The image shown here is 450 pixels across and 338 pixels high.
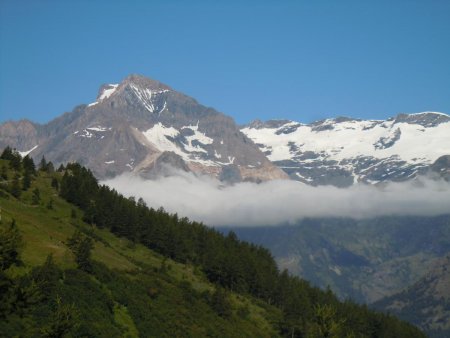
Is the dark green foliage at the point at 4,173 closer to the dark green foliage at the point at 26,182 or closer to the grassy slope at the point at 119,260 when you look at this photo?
the dark green foliage at the point at 26,182

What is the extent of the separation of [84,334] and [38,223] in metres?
55.1

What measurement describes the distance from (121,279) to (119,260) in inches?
855

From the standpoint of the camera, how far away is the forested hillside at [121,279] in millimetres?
90562

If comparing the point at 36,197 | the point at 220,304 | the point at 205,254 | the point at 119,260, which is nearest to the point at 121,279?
the point at 119,260

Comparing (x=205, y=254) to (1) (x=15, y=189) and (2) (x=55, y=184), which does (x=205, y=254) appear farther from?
(1) (x=15, y=189)

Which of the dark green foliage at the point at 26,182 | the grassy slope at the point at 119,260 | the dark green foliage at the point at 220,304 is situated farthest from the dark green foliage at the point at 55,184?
the dark green foliage at the point at 220,304

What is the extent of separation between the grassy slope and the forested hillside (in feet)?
1.28

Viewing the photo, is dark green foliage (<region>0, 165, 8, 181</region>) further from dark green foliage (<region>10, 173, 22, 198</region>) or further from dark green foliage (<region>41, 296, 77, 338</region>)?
dark green foliage (<region>41, 296, 77, 338</region>)

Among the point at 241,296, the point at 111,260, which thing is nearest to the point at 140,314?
the point at 111,260

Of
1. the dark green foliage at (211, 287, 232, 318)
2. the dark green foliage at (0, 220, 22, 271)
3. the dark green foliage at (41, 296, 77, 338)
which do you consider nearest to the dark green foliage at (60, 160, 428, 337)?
the dark green foliage at (211, 287, 232, 318)

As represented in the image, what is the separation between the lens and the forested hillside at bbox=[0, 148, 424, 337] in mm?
90562

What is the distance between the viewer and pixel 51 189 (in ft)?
623

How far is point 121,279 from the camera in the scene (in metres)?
128

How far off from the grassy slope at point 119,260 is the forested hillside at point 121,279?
390 mm
